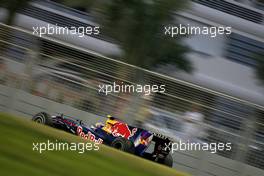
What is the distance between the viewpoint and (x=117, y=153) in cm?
885

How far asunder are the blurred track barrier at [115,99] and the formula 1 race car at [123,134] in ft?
0.49

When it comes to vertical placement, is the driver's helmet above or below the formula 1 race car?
above

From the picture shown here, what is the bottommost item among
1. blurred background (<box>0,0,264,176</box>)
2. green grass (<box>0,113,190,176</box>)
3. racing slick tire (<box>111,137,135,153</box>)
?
green grass (<box>0,113,190,176</box>)

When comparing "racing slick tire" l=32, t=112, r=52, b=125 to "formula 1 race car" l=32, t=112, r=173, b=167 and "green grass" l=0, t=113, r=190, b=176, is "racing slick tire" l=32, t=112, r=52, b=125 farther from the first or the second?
"green grass" l=0, t=113, r=190, b=176

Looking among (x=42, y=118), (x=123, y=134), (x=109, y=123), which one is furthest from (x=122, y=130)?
(x=42, y=118)

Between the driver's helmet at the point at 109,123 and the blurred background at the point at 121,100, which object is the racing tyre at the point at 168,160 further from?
the driver's helmet at the point at 109,123

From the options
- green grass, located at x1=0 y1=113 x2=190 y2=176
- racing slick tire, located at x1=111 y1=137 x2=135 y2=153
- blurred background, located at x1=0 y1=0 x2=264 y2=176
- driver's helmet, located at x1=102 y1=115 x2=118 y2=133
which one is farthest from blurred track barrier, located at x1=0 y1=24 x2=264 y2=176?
green grass, located at x1=0 y1=113 x2=190 y2=176

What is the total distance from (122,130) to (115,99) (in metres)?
0.57

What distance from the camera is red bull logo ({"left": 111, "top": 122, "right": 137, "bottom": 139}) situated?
11414 mm

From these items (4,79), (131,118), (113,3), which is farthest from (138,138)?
(113,3)

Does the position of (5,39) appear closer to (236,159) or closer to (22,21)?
(236,159)

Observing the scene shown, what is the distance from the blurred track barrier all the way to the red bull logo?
0.16 m

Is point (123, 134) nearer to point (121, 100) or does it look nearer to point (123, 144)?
point (123, 144)

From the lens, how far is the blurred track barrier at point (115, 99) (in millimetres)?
11180
